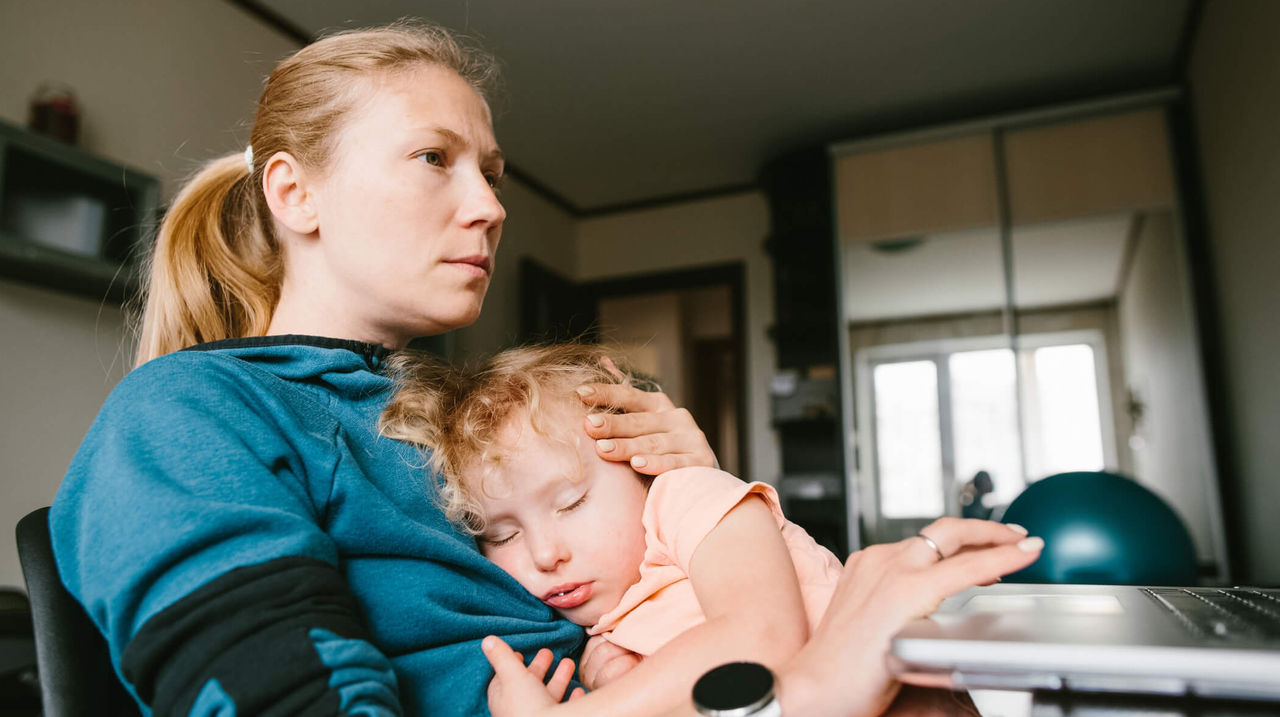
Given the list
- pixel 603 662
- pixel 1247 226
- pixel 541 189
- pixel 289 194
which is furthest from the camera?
pixel 541 189

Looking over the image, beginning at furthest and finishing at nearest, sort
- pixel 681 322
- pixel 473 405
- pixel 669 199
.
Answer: pixel 681 322 < pixel 669 199 < pixel 473 405

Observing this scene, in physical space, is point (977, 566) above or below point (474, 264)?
below

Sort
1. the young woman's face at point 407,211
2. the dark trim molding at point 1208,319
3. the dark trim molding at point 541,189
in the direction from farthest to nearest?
the dark trim molding at point 541,189 → the dark trim molding at point 1208,319 → the young woman's face at point 407,211

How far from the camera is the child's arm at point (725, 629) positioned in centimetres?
64

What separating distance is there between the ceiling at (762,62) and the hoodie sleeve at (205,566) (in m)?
2.84

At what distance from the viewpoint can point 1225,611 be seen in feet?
1.85

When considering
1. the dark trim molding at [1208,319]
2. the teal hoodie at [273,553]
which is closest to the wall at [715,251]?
the dark trim molding at [1208,319]

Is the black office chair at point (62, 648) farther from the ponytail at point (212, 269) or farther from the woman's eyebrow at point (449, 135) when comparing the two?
the woman's eyebrow at point (449, 135)

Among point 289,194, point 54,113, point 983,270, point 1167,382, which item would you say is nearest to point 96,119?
point 54,113

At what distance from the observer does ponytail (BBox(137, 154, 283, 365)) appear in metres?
1.04

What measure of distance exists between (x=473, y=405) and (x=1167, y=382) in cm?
383

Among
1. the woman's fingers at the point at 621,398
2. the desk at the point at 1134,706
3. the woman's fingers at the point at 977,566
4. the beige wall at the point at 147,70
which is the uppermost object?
the beige wall at the point at 147,70

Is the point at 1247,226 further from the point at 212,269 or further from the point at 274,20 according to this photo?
the point at 274,20

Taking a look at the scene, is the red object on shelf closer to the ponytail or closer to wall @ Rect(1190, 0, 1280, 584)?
the ponytail
